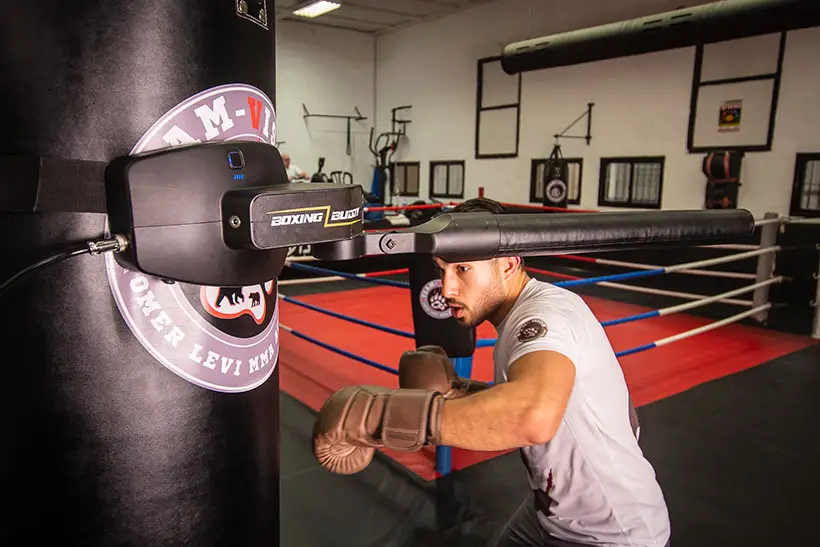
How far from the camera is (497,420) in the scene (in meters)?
0.76

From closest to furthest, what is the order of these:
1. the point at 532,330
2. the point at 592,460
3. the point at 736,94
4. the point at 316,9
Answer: the point at 532,330
the point at 592,460
the point at 736,94
the point at 316,9

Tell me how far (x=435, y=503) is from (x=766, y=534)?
4.05 ft

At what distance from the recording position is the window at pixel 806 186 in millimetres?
5352

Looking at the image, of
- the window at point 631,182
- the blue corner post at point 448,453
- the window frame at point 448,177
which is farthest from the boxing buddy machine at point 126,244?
the window frame at point 448,177

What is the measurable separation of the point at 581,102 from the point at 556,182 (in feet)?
3.55

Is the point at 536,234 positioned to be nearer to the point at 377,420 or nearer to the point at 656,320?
the point at 377,420

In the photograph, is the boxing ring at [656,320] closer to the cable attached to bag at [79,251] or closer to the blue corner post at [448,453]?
the blue corner post at [448,453]

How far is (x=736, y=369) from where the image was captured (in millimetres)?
4059

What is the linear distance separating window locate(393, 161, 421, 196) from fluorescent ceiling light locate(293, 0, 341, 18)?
9.45 ft

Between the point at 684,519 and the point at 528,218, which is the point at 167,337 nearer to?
the point at 528,218

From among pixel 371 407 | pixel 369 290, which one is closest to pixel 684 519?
pixel 371 407

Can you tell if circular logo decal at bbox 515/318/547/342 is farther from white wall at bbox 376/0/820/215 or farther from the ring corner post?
white wall at bbox 376/0/820/215

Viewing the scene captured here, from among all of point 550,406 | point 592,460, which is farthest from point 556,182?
point 550,406

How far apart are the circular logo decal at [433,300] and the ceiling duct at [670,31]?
13.2 ft
